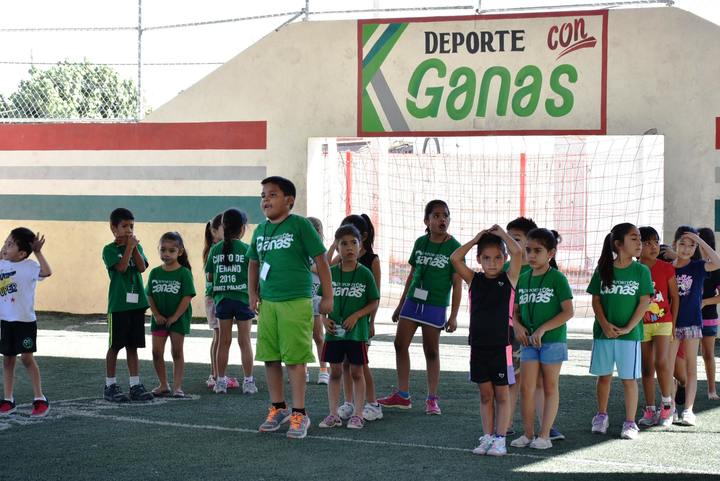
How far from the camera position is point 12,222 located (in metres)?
18.0

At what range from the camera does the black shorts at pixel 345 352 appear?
314 inches

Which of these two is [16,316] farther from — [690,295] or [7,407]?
[690,295]

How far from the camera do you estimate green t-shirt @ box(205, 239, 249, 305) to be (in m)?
9.65

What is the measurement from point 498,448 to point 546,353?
804 mm

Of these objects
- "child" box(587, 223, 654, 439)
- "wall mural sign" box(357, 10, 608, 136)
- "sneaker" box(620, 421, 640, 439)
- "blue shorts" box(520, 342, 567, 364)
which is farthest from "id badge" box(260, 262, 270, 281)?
"wall mural sign" box(357, 10, 608, 136)

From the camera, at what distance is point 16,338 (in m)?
8.50

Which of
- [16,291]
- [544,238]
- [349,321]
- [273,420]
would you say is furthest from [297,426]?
[16,291]

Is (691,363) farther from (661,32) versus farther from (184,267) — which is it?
(661,32)

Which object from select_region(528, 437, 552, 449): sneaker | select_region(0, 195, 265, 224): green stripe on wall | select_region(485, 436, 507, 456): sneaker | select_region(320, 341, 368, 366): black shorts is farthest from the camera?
select_region(0, 195, 265, 224): green stripe on wall

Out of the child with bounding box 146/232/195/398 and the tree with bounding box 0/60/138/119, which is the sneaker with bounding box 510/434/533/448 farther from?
the tree with bounding box 0/60/138/119

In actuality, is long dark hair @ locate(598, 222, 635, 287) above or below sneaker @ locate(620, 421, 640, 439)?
above

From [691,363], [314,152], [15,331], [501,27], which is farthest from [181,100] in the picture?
[691,363]

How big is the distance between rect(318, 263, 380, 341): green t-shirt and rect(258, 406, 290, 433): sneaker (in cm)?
66

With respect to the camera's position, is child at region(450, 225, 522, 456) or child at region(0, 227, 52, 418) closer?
child at region(450, 225, 522, 456)
